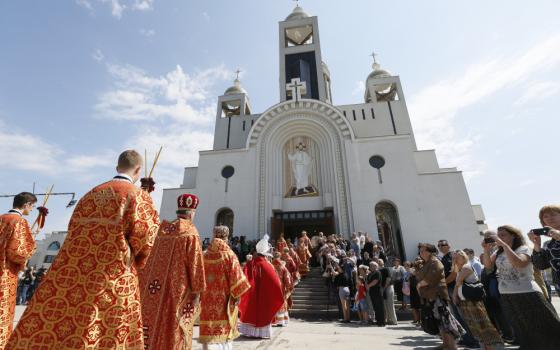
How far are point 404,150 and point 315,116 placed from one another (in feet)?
18.9

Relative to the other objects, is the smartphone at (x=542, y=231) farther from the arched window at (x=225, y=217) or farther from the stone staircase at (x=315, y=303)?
the arched window at (x=225, y=217)

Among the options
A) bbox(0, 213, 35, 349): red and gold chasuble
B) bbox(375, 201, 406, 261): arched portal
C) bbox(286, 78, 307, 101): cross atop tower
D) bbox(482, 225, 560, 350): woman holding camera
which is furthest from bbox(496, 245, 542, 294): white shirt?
bbox(286, 78, 307, 101): cross atop tower

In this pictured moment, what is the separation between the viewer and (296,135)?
1856 cm

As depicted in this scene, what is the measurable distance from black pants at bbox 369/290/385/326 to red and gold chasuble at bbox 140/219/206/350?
529 cm

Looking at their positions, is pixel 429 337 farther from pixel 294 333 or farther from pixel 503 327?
pixel 294 333

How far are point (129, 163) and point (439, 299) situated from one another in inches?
174

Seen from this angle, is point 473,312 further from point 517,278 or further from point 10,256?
point 10,256

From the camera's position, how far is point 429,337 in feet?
18.0

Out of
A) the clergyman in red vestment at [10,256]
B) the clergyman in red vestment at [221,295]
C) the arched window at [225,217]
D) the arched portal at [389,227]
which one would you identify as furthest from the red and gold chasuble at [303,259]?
the clergyman in red vestment at [10,256]

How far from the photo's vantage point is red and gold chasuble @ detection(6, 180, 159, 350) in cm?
164

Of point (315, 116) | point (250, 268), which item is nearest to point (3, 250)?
point (250, 268)

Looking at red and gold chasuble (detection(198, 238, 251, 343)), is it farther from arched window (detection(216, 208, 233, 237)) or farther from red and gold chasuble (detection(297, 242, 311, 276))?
arched window (detection(216, 208, 233, 237))

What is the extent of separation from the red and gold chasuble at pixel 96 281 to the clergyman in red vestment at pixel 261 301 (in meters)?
3.89

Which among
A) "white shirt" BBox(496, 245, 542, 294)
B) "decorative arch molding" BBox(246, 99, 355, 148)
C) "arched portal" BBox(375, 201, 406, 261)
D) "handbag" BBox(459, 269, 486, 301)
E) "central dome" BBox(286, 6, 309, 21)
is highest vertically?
"central dome" BBox(286, 6, 309, 21)
